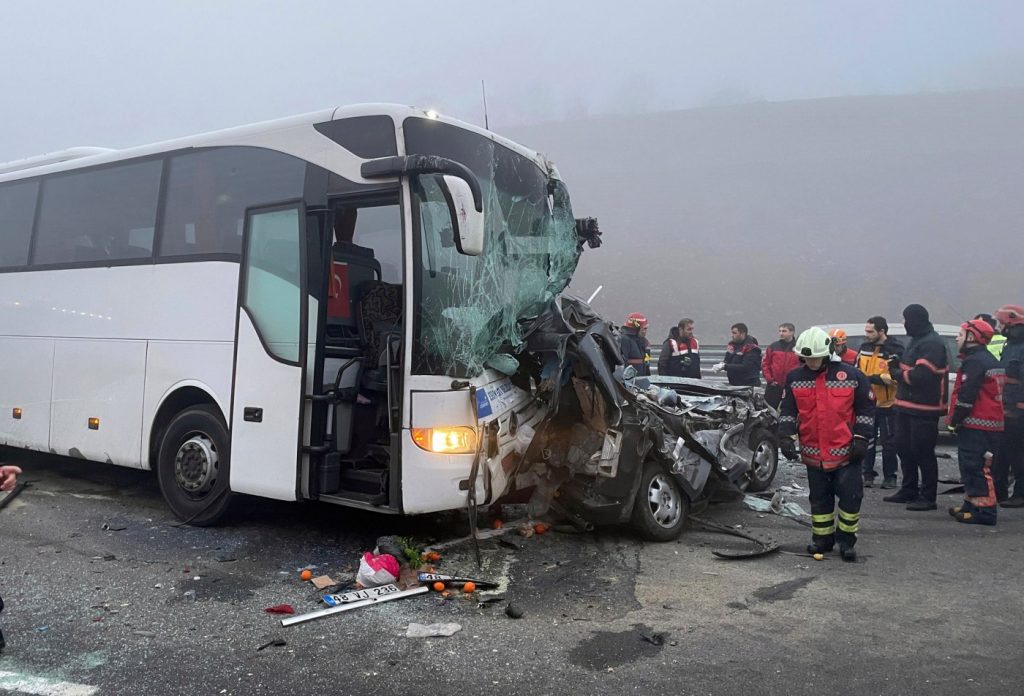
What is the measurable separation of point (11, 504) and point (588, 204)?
59.8 metres

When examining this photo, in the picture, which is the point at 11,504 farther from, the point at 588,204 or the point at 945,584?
the point at 588,204

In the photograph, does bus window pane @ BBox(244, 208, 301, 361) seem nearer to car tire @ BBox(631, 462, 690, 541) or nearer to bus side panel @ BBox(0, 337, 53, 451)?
car tire @ BBox(631, 462, 690, 541)

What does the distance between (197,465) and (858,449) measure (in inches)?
204

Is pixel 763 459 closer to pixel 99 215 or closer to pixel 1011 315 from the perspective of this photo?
pixel 1011 315

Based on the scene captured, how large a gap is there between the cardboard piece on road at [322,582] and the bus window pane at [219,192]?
2.66 m

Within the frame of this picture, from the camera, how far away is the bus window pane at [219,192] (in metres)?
5.95

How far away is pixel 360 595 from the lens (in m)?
4.78

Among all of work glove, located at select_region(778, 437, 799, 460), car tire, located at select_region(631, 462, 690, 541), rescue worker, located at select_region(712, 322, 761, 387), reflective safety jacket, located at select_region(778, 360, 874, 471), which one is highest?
rescue worker, located at select_region(712, 322, 761, 387)

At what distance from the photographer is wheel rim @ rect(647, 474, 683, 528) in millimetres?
6246

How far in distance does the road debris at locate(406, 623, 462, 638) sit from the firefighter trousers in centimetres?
314

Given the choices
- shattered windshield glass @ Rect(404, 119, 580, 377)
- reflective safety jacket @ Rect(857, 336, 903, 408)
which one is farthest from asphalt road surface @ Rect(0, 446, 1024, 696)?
reflective safety jacket @ Rect(857, 336, 903, 408)

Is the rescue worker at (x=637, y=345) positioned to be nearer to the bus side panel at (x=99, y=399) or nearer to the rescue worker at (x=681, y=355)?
the rescue worker at (x=681, y=355)

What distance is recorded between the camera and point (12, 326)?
8.00 m

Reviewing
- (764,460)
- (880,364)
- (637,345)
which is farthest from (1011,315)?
(637,345)
